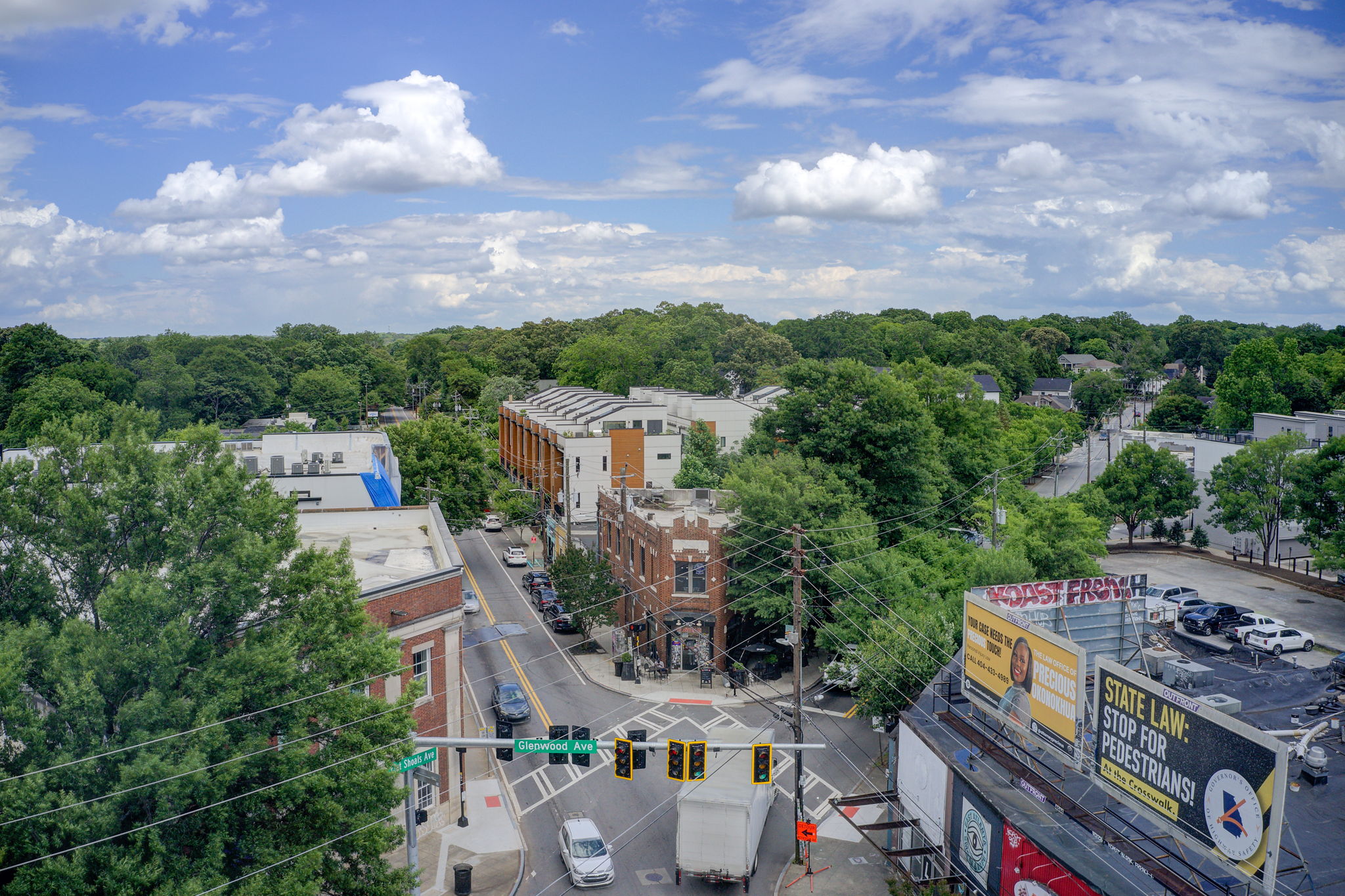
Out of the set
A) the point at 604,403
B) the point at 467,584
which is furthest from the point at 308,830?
the point at 604,403

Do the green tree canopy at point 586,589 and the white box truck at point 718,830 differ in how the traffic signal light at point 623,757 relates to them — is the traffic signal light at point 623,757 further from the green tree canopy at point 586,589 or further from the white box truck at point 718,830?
the green tree canopy at point 586,589

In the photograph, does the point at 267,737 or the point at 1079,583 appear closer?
the point at 267,737

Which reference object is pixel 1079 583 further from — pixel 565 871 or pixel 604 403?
pixel 604 403

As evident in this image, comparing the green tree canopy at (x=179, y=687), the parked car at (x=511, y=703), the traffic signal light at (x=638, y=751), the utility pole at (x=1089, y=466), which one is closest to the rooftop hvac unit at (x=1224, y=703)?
the traffic signal light at (x=638, y=751)

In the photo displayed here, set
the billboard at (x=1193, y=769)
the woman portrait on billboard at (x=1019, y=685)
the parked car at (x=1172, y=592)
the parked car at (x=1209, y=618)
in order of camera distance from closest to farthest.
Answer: the billboard at (x=1193, y=769) < the woman portrait on billboard at (x=1019, y=685) < the parked car at (x=1209, y=618) < the parked car at (x=1172, y=592)

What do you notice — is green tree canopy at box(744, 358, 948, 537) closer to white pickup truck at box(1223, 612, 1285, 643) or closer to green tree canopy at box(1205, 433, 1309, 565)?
white pickup truck at box(1223, 612, 1285, 643)

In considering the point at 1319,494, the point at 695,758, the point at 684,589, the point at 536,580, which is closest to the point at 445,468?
the point at 536,580
